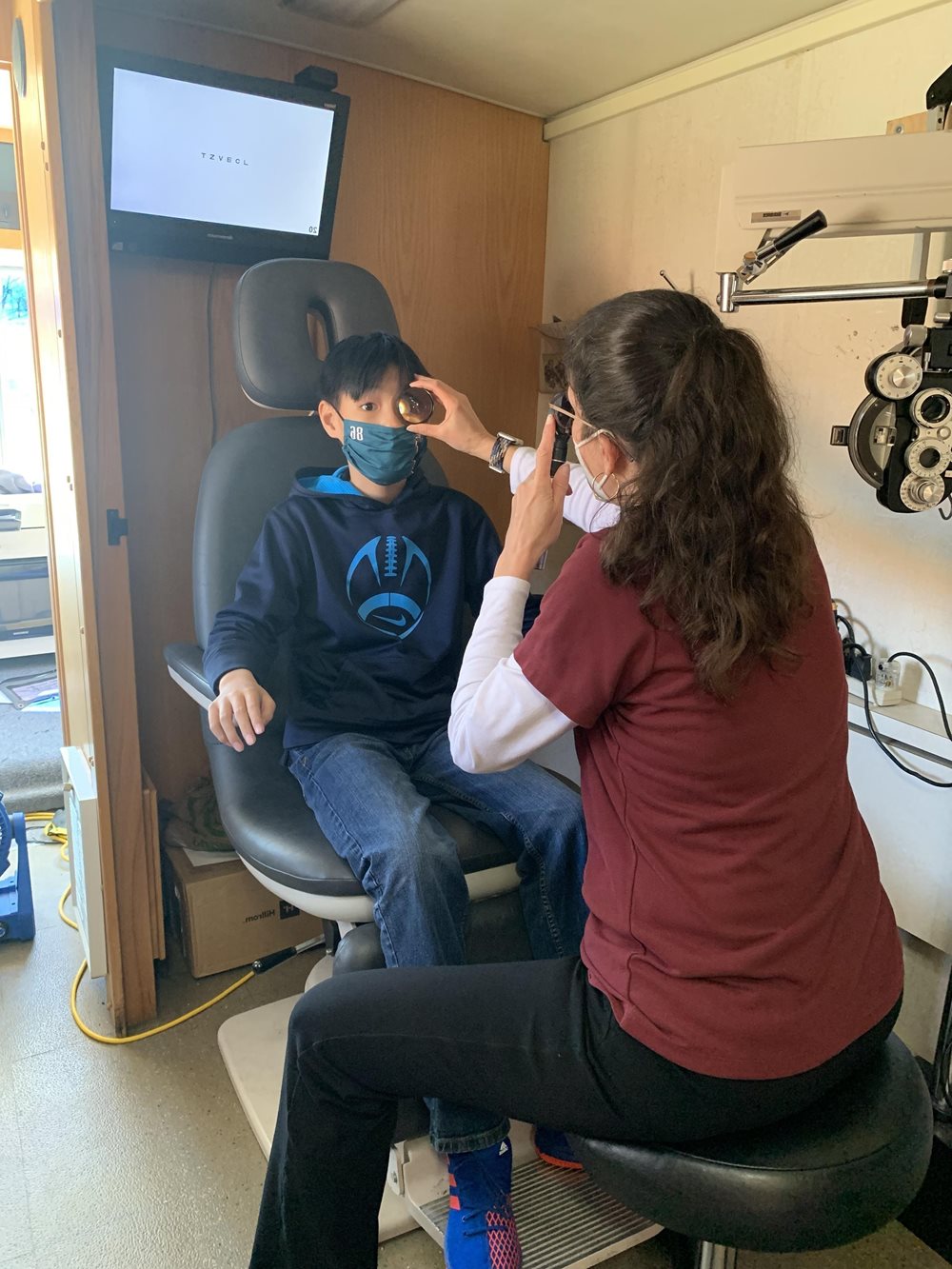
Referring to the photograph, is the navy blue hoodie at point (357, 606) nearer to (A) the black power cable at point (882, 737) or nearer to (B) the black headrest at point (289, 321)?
(B) the black headrest at point (289, 321)

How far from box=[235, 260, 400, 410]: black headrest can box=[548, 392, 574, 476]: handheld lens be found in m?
0.67

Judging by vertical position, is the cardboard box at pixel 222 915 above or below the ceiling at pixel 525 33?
below

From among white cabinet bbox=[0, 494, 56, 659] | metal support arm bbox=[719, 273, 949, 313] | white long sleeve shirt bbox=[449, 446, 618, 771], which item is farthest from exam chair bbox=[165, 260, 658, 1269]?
white cabinet bbox=[0, 494, 56, 659]

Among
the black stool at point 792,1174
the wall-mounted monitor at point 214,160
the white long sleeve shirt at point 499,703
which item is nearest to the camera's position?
the black stool at point 792,1174

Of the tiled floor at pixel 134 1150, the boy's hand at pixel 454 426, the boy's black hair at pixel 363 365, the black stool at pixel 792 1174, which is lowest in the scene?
the tiled floor at pixel 134 1150

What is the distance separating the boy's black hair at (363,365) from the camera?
161cm

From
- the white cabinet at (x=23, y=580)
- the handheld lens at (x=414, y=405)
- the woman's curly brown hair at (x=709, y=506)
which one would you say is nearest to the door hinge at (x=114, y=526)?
the handheld lens at (x=414, y=405)

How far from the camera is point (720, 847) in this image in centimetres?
90

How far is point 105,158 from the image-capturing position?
5.64ft

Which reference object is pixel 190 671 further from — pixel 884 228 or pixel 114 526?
pixel 884 228

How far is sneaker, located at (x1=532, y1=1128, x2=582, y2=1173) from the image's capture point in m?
1.46

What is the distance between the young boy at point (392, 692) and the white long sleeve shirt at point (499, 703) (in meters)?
0.31

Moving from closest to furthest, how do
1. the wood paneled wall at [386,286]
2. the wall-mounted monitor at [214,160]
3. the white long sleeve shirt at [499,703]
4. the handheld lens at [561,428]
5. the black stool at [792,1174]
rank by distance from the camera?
the black stool at [792,1174], the white long sleeve shirt at [499,703], the handheld lens at [561,428], the wall-mounted monitor at [214,160], the wood paneled wall at [386,286]

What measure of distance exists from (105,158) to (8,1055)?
1.64 meters
